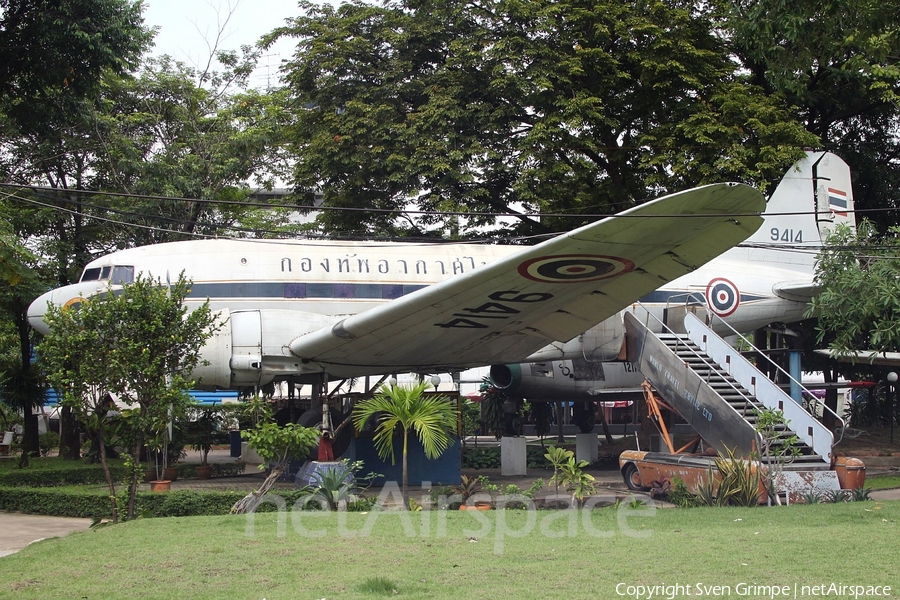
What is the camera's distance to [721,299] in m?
21.5

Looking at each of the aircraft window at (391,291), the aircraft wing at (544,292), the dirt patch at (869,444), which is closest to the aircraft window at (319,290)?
the aircraft window at (391,291)

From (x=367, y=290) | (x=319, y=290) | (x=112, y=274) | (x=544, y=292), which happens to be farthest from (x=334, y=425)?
(x=544, y=292)

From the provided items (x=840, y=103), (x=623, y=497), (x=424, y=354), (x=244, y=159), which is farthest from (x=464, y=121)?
(x=623, y=497)

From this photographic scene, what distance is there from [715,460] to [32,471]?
1405cm

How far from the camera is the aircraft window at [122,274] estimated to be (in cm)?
1762

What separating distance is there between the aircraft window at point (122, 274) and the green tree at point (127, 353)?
17.6ft

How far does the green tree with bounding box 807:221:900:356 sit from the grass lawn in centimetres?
703

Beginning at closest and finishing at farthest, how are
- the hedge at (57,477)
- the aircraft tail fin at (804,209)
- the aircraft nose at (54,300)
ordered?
the aircraft nose at (54,300)
the hedge at (57,477)
the aircraft tail fin at (804,209)

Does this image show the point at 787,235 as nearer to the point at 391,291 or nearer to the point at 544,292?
the point at 391,291

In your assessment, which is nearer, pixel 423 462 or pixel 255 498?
pixel 255 498

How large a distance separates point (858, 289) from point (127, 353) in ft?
48.8

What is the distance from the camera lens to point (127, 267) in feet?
58.4

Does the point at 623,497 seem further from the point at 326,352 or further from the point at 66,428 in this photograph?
the point at 66,428

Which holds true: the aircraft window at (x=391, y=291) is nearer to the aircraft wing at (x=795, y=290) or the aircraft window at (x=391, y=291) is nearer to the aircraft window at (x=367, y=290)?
the aircraft window at (x=367, y=290)
